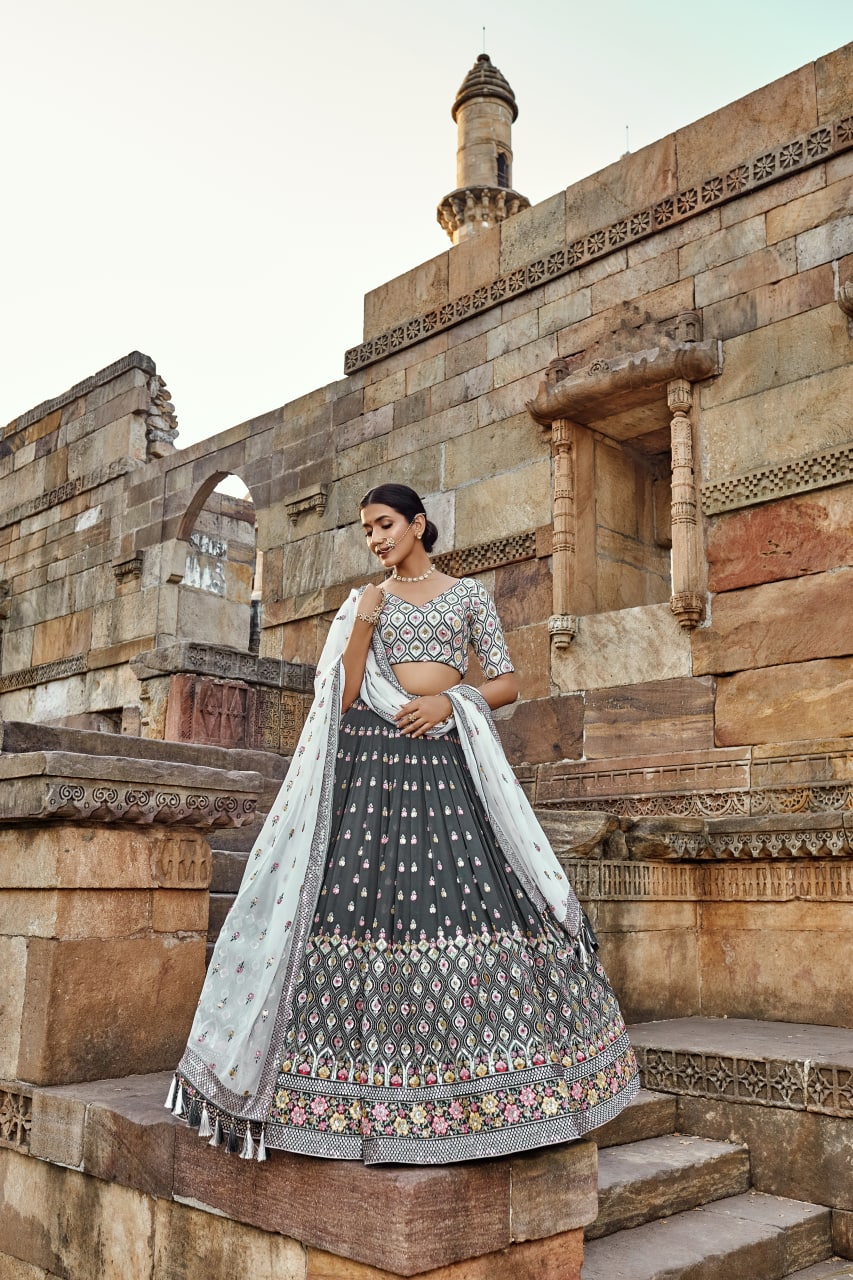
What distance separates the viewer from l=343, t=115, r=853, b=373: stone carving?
21.9 feet

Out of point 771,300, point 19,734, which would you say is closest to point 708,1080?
point 19,734

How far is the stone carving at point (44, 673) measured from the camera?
12.0 m

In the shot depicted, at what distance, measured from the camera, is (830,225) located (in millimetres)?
6520

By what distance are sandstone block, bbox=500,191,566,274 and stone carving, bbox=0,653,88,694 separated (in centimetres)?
633

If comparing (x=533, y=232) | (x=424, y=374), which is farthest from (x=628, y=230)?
(x=424, y=374)

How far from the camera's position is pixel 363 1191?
7.79 ft

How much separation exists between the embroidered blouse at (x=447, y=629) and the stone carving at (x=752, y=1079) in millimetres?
1835

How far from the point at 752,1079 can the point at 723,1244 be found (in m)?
0.85

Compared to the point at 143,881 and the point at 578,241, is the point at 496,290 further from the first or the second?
the point at 143,881

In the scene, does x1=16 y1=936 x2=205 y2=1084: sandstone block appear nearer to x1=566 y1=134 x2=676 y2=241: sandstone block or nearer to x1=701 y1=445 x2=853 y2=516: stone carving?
x1=701 y1=445 x2=853 y2=516: stone carving

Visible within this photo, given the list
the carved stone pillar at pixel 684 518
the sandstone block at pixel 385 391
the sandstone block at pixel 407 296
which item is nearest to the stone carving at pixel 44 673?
the sandstone block at pixel 385 391

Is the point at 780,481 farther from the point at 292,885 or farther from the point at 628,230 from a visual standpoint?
the point at 292,885

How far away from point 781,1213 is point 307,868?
7.09ft

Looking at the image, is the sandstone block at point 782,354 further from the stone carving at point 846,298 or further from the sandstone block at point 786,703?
the sandstone block at point 786,703
